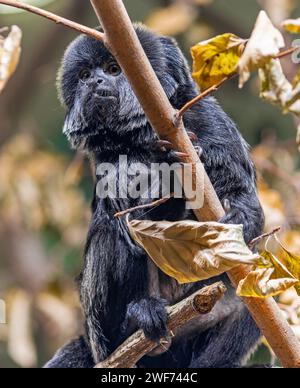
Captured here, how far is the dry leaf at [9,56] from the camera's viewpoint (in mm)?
2240

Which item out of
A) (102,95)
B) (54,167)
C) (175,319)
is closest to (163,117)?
(175,319)

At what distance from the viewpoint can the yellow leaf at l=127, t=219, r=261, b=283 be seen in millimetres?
1967

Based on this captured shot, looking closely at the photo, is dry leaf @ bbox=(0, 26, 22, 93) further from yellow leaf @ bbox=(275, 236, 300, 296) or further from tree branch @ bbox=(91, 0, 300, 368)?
yellow leaf @ bbox=(275, 236, 300, 296)

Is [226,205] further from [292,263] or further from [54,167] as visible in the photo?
[54,167]

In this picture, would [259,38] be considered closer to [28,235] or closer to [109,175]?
[109,175]

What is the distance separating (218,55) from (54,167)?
403 cm

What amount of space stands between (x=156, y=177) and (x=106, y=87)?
0.49 metres

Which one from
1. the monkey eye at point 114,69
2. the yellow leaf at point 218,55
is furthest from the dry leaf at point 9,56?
the monkey eye at point 114,69

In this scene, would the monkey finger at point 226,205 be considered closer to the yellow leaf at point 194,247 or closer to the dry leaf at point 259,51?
the yellow leaf at point 194,247

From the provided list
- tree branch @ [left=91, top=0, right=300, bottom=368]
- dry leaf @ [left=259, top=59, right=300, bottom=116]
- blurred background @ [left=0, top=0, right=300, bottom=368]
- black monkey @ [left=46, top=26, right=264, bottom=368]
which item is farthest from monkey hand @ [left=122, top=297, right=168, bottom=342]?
blurred background @ [left=0, top=0, right=300, bottom=368]

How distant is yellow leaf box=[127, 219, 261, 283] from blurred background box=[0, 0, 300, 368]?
2.20 metres

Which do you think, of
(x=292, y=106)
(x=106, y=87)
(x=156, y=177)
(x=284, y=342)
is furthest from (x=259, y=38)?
(x=106, y=87)

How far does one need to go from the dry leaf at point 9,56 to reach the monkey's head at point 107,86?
0.87 metres

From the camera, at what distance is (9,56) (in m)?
2.27
